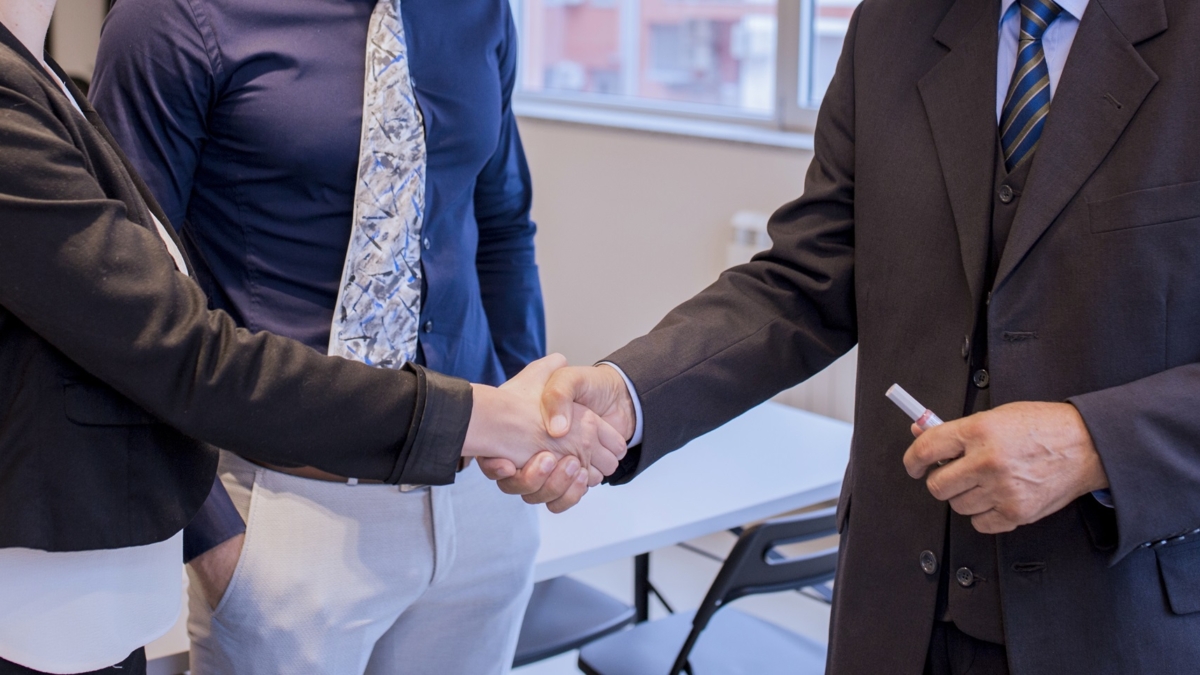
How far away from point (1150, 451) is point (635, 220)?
9.77ft

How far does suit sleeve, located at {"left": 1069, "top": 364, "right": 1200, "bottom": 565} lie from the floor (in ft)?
7.90

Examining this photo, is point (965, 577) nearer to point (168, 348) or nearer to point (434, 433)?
point (434, 433)

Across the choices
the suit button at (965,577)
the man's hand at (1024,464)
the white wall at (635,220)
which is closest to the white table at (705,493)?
the white wall at (635,220)

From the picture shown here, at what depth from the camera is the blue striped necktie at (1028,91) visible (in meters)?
1.21

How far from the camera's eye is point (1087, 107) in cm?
115

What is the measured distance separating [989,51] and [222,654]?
→ 1.17 m

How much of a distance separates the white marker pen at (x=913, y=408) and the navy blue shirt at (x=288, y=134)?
0.66 metres

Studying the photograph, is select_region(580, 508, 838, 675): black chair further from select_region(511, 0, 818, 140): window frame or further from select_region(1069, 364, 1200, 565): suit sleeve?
select_region(511, 0, 818, 140): window frame

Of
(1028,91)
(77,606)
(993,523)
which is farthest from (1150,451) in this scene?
(77,606)

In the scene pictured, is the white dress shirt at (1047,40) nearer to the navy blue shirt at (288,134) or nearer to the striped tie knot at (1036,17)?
the striped tie knot at (1036,17)

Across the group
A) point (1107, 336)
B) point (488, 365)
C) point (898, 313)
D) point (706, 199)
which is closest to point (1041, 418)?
point (1107, 336)

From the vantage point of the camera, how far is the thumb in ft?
4.83

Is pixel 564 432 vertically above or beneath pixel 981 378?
beneath

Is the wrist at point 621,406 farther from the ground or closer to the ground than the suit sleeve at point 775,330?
closer to the ground
